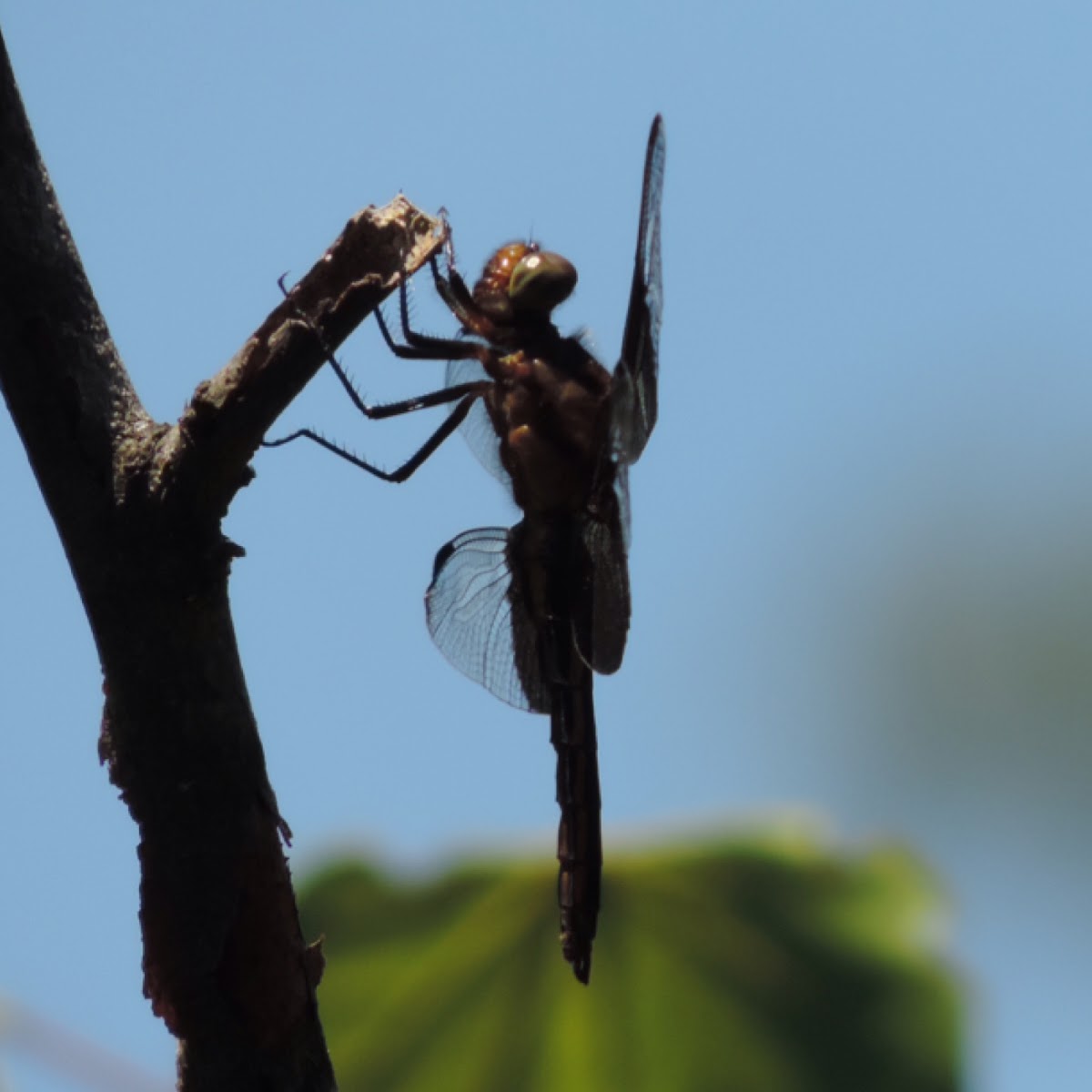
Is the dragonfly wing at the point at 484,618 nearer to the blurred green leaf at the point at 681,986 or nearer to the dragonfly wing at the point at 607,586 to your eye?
the dragonfly wing at the point at 607,586

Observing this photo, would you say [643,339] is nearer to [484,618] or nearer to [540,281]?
[540,281]

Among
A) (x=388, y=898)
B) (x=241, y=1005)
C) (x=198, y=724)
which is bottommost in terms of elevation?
(x=241, y=1005)

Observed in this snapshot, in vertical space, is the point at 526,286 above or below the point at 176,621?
above

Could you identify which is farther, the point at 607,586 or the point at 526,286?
the point at 526,286

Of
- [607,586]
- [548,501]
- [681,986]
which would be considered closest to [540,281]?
[548,501]

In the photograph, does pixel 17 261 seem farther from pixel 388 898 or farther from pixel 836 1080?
pixel 836 1080

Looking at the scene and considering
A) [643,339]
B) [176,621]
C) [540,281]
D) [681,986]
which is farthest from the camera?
[681,986]

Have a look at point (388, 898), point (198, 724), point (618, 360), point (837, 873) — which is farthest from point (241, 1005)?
point (837, 873)

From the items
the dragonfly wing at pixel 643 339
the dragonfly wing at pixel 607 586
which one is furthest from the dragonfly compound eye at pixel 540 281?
the dragonfly wing at pixel 607 586
